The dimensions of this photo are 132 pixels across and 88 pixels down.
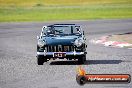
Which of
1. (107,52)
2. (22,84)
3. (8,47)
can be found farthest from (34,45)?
(22,84)

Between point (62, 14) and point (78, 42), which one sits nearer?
point (78, 42)

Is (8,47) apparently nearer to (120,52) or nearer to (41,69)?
(120,52)

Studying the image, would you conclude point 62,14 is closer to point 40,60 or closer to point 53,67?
point 40,60

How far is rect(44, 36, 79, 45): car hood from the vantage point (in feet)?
68.7

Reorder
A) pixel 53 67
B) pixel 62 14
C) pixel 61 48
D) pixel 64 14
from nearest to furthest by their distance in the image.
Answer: pixel 53 67 → pixel 61 48 → pixel 64 14 → pixel 62 14

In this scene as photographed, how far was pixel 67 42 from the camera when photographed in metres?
20.9

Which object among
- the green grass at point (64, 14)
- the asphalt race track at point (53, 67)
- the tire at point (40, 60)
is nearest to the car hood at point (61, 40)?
the tire at point (40, 60)

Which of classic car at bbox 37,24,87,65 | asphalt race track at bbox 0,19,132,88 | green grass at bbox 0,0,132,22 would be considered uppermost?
classic car at bbox 37,24,87,65

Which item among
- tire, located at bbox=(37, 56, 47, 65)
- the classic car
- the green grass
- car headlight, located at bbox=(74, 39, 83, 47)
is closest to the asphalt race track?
tire, located at bbox=(37, 56, 47, 65)

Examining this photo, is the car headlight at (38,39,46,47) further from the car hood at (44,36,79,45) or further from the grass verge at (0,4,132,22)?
the grass verge at (0,4,132,22)

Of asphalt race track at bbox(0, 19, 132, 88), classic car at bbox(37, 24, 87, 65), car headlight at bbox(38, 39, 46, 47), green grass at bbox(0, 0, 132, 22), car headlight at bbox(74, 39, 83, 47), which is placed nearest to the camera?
asphalt race track at bbox(0, 19, 132, 88)

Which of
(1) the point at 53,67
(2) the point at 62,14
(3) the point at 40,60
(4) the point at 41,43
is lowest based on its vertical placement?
(2) the point at 62,14

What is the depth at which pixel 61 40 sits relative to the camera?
830 inches

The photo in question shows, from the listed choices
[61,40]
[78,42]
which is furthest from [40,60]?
[78,42]
